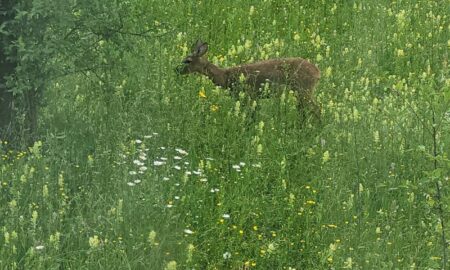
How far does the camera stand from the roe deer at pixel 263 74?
9388 millimetres

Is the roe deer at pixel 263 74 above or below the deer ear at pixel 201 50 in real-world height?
below

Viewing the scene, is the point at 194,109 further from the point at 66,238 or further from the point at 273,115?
the point at 66,238

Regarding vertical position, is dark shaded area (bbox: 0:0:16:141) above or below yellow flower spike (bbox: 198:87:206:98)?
above

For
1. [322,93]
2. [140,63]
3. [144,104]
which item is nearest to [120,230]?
[144,104]

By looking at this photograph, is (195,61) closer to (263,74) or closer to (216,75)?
(216,75)

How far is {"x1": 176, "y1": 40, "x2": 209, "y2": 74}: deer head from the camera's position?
377 inches

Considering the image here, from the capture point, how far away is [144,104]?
8625 millimetres

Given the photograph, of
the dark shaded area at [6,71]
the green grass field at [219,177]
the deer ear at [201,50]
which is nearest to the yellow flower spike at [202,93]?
the green grass field at [219,177]

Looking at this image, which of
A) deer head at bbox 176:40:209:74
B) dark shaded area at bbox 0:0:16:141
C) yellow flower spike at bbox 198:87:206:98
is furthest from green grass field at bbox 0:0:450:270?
dark shaded area at bbox 0:0:16:141

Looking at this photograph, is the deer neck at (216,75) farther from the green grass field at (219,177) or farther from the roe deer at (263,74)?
the green grass field at (219,177)

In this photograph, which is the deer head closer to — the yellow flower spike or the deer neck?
the deer neck

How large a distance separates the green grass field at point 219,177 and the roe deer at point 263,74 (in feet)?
0.50

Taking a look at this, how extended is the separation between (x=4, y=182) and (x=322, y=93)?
4.52 m

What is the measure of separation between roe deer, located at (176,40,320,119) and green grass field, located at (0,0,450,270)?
6.0 inches
